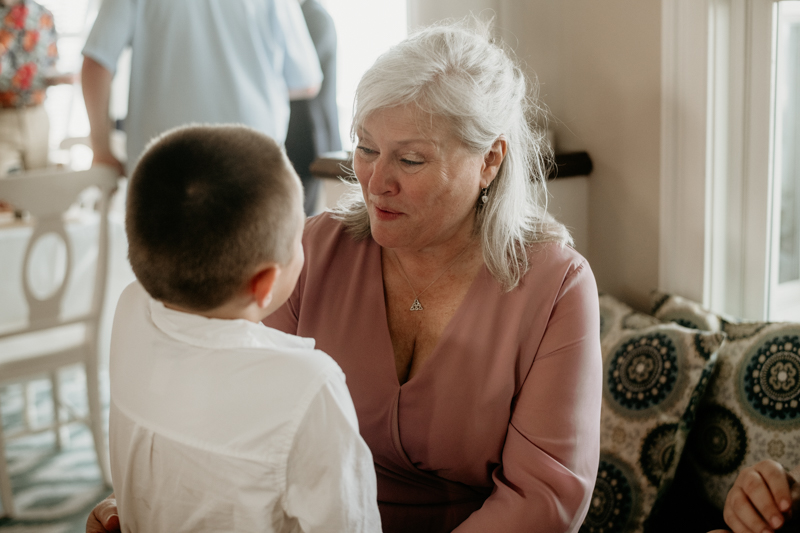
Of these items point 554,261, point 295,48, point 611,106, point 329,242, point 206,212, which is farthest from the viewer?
point 295,48

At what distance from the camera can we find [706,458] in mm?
1442

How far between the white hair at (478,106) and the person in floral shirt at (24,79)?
112 inches

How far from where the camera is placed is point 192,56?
238 centimetres

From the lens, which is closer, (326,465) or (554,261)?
(326,465)

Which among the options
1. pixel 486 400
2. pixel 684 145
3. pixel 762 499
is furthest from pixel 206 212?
pixel 684 145

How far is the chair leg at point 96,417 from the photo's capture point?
2.56m

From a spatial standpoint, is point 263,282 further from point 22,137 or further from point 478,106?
point 22,137

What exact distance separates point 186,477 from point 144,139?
1950 mm

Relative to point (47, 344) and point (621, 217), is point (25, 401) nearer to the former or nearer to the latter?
point (47, 344)

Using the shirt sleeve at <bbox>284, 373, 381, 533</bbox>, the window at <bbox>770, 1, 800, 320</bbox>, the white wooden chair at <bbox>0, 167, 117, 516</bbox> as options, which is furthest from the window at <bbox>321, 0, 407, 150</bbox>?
the shirt sleeve at <bbox>284, 373, 381, 533</bbox>

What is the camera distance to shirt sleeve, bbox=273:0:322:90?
2.52 metres

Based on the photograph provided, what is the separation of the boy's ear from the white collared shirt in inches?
1.4

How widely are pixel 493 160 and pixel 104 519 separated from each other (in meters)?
0.84

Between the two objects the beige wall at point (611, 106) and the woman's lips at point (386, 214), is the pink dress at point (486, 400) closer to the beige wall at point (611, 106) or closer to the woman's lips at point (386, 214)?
the woman's lips at point (386, 214)
